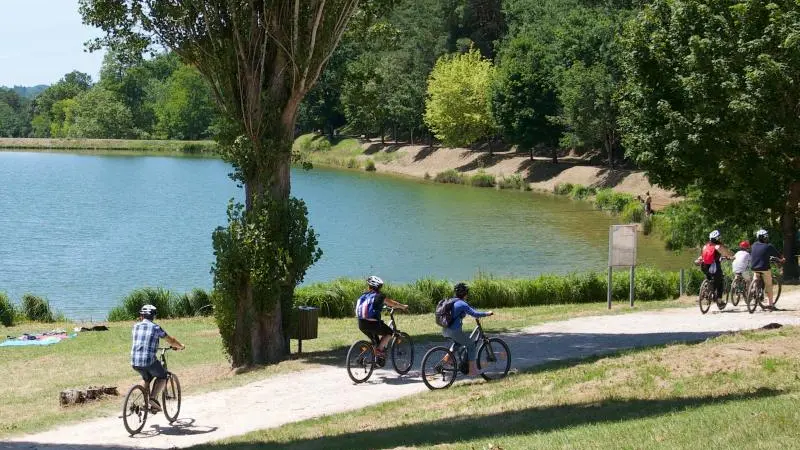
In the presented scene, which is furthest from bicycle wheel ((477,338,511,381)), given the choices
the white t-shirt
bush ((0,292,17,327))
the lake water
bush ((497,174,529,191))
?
bush ((497,174,529,191))

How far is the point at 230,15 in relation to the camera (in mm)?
18281

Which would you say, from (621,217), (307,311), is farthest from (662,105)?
(621,217)

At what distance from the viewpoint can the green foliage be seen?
18266 millimetres

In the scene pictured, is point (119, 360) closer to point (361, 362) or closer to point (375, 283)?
point (361, 362)

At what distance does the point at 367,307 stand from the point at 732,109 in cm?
1647

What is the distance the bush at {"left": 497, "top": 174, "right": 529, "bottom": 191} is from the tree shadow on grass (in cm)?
6320

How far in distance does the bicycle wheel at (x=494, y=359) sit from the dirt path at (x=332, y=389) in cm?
102

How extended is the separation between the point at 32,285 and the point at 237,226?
18701 mm

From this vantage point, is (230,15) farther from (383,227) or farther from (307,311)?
(383,227)

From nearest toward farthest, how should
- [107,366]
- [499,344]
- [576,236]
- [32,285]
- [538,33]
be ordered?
1. [499,344]
2. [107,366]
3. [32,285]
4. [576,236]
5. [538,33]

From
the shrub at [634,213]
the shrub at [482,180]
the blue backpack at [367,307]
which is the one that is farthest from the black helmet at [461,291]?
the shrub at [482,180]

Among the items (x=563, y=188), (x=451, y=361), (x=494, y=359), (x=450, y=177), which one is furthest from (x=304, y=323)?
(x=450, y=177)

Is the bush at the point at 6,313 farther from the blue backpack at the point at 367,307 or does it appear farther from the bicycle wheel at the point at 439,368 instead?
the bicycle wheel at the point at 439,368

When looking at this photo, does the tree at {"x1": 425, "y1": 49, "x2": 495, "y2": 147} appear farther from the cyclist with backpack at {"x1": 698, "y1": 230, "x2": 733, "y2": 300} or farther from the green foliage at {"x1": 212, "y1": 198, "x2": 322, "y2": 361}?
the green foliage at {"x1": 212, "y1": 198, "x2": 322, "y2": 361}
